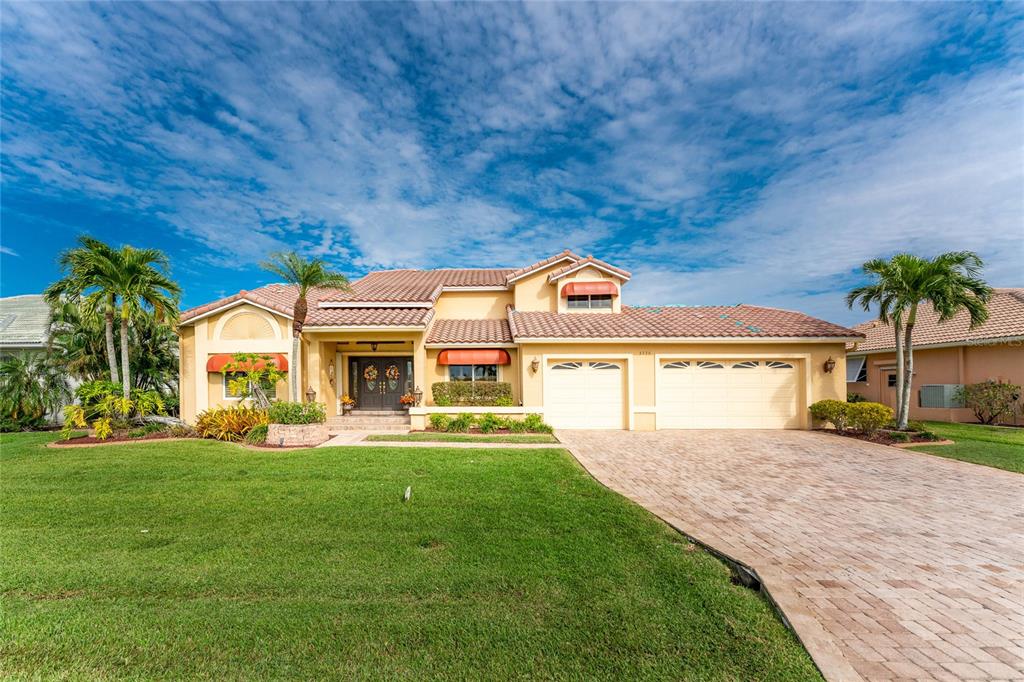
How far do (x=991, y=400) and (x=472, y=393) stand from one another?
2536 cm

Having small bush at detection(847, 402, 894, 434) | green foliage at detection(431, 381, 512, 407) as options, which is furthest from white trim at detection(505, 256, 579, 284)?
small bush at detection(847, 402, 894, 434)

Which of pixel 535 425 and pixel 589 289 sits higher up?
pixel 589 289

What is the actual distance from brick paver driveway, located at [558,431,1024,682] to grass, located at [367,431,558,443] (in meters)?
3.40

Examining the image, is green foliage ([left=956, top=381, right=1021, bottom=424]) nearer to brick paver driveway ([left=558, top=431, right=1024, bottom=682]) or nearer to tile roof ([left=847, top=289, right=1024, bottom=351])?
tile roof ([left=847, top=289, right=1024, bottom=351])

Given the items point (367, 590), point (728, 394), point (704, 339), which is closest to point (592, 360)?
point (704, 339)

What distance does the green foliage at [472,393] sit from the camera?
2003 cm

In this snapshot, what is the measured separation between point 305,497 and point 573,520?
19.3ft

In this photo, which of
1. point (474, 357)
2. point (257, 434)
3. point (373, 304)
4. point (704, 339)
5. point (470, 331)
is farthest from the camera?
point (470, 331)

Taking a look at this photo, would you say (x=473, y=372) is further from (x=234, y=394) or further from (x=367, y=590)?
(x=367, y=590)

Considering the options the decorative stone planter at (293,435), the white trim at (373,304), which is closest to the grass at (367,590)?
the decorative stone planter at (293,435)

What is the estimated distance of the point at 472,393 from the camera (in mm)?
20156

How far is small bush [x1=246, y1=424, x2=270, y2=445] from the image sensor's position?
15572 millimetres

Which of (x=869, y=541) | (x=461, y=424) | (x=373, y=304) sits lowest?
(x=461, y=424)

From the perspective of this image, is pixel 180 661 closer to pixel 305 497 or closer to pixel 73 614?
pixel 73 614
